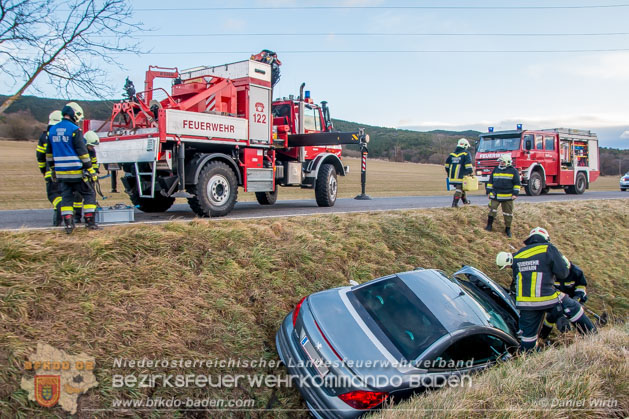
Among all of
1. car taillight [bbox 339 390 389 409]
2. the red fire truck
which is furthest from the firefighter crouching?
the red fire truck

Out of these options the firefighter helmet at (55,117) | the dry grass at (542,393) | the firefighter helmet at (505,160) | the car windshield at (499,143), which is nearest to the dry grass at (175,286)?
the dry grass at (542,393)

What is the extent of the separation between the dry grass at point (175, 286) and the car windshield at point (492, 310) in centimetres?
151

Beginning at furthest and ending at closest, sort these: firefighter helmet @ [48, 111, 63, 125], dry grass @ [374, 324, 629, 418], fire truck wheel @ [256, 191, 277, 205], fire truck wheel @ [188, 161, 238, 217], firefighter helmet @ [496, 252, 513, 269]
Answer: fire truck wheel @ [256, 191, 277, 205] → fire truck wheel @ [188, 161, 238, 217] → firefighter helmet @ [48, 111, 63, 125] → firefighter helmet @ [496, 252, 513, 269] → dry grass @ [374, 324, 629, 418]

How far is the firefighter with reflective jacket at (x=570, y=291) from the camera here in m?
6.05

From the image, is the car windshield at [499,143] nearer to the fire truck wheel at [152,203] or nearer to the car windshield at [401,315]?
the fire truck wheel at [152,203]

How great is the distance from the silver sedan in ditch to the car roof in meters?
→ 0.01

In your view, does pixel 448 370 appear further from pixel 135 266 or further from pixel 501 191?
pixel 501 191

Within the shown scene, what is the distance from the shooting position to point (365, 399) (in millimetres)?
3791

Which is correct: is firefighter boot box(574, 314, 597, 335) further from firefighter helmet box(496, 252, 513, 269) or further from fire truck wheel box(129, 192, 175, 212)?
fire truck wheel box(129, 192, 175, 212)

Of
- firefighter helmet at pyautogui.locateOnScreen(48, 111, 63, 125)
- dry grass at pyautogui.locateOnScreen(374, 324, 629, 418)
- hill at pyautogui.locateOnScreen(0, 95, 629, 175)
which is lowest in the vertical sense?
dry grass at pyautogui.locateOnScreen(374, 324, 629, 418)

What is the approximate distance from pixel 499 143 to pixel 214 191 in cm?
1424

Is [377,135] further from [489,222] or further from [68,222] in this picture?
[68,222]

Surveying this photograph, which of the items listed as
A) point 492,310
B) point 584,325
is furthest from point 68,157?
point 584,325

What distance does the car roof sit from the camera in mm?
4574
